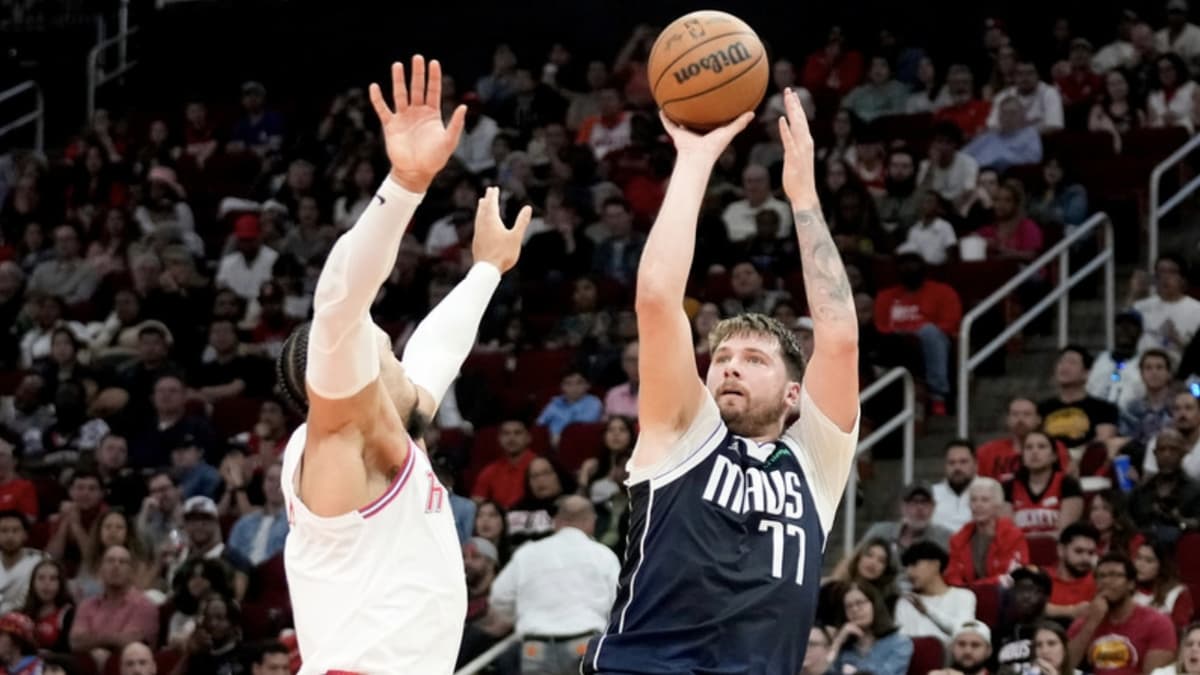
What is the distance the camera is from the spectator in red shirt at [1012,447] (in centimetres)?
1146

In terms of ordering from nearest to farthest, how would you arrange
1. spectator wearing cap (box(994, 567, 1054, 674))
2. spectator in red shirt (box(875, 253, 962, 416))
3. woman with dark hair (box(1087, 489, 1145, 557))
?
spectator wearing cap (box(994, 567, 1054, 674)) → woman with dark hair (box(1087, 489, 1145, 557)) → spectator in red shirt (box(875, 253, 962, 416))

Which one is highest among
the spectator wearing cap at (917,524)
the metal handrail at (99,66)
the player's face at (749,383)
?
the metal handrail at (99,66)

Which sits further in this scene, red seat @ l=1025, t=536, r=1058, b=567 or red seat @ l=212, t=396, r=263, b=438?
red seat @ l=212, t=396, r=263, b=438

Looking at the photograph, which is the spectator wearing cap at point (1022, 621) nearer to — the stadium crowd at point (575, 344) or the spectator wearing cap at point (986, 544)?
the stadium crowd at point (575, 344)

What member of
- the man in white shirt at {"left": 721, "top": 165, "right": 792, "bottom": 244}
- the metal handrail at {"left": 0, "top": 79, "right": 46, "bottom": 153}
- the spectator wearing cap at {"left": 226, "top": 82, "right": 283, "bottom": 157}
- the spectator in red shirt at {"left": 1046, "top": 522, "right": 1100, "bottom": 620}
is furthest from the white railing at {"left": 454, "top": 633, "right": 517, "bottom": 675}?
the metal handrail at {"left": 0, "top": 79, "right": 46, "bottom": 153}

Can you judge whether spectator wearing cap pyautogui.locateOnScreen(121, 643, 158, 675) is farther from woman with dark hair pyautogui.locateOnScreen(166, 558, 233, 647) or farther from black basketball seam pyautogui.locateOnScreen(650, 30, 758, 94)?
black basketball seam pyautogui.locateOnScreen(650, 30, 758, 94)

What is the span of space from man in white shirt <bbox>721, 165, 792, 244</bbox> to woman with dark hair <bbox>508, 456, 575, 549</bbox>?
3306 millimetres

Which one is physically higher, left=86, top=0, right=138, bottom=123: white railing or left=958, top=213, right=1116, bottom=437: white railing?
left=86, top=0, right=138, bottom=123: white railing

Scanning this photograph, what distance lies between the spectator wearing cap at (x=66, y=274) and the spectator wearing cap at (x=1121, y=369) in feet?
28.9

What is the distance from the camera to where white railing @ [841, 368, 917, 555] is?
38.1ft

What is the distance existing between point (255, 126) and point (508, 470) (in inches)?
308

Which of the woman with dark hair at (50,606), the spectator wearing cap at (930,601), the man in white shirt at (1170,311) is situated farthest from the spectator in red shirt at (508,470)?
the man in white shirt at (1170,311)

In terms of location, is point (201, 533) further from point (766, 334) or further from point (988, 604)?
point (766, 334)

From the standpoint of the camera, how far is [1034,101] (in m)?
15.2
